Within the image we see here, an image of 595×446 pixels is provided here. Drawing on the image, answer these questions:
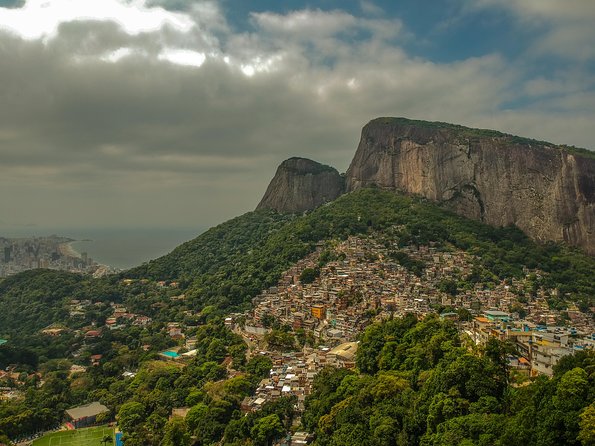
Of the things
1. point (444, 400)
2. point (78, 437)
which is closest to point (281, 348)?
point (78, 437)

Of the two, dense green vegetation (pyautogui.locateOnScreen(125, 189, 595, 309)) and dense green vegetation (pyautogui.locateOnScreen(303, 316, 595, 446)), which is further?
dense green vegetation (pyautogui.locateOnScreen(125, 189, 595, 309))

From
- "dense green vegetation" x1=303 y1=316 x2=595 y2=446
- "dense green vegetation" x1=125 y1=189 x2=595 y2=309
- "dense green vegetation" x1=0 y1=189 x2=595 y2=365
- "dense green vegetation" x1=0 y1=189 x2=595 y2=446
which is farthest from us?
"dense green vegetation" x1=125 y1=189 x2=595 y2=309

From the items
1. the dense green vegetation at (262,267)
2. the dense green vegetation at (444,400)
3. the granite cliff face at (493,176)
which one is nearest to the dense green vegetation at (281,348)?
the dense green vegetation at (444,400)

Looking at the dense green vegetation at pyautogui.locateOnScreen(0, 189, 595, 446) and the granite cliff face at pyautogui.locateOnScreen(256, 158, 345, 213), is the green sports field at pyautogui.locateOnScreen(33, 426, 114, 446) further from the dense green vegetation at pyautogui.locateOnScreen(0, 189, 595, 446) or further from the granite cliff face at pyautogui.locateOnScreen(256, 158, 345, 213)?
the granite cliff face at pyautogui.locateOnScreen(256, 158, 345, 213)

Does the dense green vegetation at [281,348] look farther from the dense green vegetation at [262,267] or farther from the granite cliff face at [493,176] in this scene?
the granite cliff face at [493,176]

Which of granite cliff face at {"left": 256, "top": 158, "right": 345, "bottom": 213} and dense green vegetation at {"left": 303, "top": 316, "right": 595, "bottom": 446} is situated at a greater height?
granite cliff face at {"left": 256, "top": 158, "right": 345, "bottom": 213}

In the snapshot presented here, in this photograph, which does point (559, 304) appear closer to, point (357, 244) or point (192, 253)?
point (357, 244)

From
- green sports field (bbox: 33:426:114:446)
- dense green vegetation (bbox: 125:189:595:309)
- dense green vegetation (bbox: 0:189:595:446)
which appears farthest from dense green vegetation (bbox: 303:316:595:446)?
dense green vegetation (bbox: 125:189:595:309)
